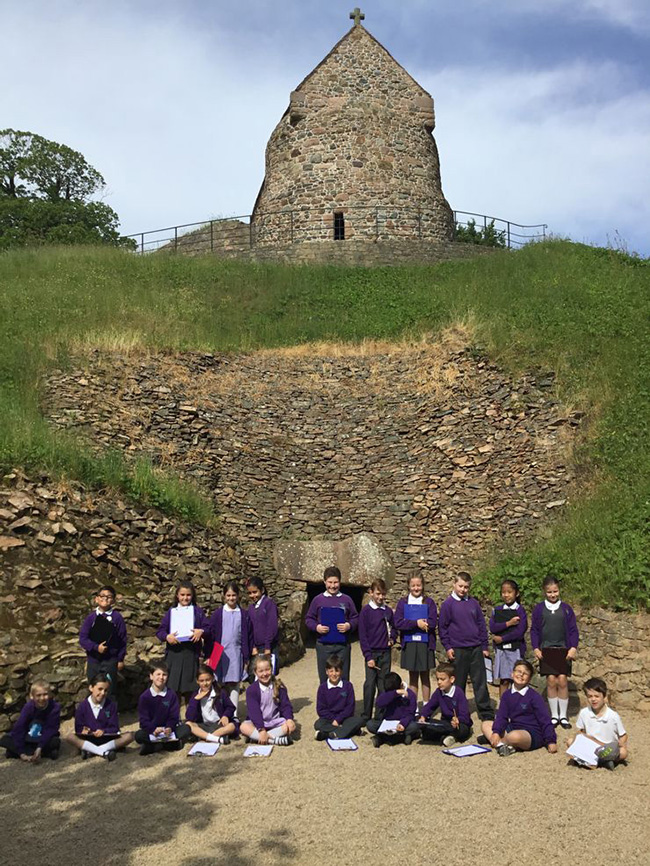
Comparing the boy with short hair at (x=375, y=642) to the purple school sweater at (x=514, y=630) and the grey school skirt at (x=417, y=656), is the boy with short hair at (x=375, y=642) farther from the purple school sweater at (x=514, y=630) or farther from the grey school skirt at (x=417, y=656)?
the purple school sweater at (x=514, y=630)

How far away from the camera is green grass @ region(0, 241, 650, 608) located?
36.8ft

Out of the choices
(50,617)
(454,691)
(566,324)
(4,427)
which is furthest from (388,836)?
(566,324)

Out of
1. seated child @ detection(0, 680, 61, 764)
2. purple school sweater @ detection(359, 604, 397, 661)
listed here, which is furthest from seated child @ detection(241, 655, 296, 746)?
seated child @ detection(0, 680, 61, 764)

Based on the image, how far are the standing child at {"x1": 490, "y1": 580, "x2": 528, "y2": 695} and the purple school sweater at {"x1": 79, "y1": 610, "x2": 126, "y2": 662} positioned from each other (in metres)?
4.55

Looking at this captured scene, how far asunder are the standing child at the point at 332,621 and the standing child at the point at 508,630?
6.38 ft

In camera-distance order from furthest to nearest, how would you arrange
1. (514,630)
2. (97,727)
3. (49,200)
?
(49,200) → (514,630) → (97,727)

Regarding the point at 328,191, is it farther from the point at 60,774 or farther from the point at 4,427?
the point at 60,774

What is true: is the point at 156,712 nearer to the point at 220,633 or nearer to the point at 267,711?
the point at 267,711

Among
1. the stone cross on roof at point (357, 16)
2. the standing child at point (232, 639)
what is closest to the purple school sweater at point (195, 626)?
the standing child at point (232, 639)

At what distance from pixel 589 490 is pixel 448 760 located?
6917mm

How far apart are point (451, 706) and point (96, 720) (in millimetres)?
3709

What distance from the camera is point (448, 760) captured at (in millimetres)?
6941

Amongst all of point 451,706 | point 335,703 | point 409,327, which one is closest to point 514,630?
point 451,706

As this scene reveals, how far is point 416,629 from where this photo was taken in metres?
8.53
